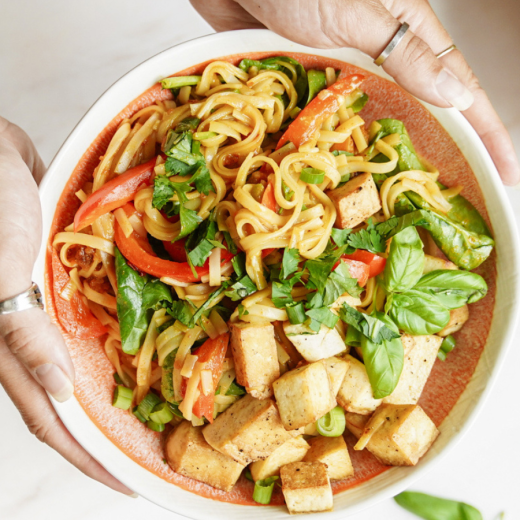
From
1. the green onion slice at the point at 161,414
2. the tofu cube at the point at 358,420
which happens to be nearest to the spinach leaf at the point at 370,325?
the tofu cube at the point at 358,420

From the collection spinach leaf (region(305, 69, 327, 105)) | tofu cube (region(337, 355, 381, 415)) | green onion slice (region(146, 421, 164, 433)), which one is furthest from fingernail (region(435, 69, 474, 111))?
green onion slice (region(146, 421, 164, 433))

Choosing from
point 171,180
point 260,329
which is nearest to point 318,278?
point 260,329

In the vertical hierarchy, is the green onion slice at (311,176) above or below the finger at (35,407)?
above

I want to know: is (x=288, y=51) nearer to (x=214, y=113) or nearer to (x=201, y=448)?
(x=214, y=113)

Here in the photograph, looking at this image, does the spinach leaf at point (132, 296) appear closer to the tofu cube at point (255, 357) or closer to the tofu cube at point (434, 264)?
the tofu cube at point (255, 357)

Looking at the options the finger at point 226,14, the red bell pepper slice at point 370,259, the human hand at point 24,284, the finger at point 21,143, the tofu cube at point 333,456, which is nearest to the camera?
the human hand at point 24,284

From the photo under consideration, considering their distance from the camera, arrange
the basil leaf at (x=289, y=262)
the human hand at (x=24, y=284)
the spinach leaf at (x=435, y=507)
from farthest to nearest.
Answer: the spinach leaf at (x=435, y=507)
the basil leaf at (x=289, y=262)
the human hand at (x=24, y=284)

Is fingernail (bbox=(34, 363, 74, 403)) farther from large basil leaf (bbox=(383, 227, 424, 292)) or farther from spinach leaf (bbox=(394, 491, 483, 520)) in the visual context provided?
spinach leaf (bbox=(394, 491, 483, 520))
